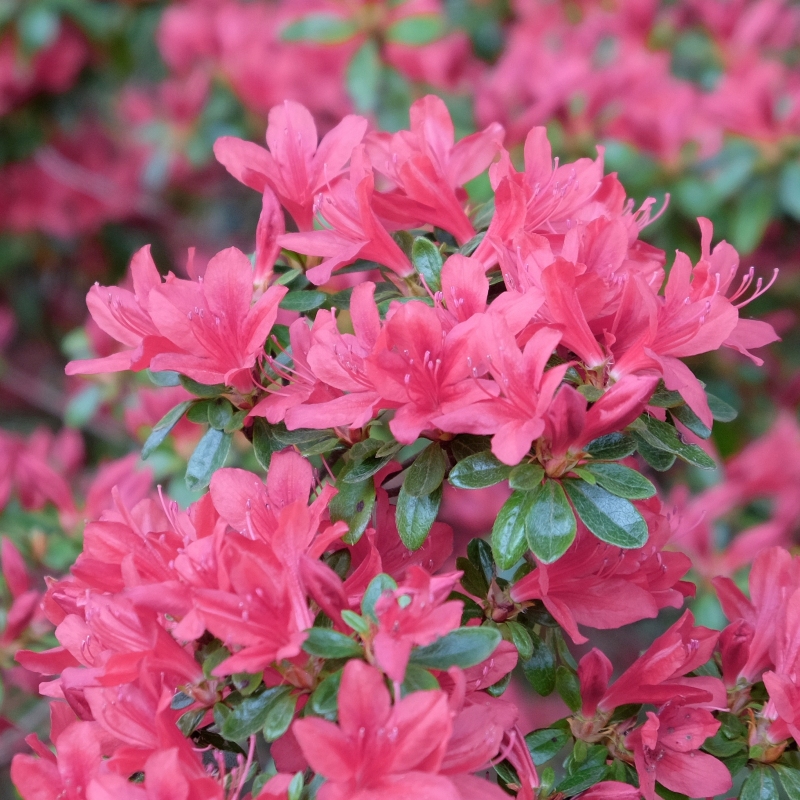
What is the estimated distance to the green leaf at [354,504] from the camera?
3.02ft

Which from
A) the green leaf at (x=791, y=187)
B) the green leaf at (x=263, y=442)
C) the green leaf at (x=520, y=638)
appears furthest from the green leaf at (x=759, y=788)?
the green leaf at (x=791, y=187)

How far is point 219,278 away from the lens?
97 cm

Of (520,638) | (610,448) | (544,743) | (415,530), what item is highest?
(610,448)

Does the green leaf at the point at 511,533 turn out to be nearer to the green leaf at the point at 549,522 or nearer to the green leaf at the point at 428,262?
the green leaf at the point at 549,522

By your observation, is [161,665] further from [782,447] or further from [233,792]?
[782,447]

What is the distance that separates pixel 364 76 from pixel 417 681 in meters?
1.72

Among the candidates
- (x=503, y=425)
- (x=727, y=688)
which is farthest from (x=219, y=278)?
(x=727, y=688)

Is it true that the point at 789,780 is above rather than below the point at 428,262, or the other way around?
below

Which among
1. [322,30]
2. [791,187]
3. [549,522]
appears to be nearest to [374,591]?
[549,522]

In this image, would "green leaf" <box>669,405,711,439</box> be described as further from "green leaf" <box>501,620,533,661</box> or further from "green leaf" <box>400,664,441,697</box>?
"green leaf" <box>400,664,441,697</box>

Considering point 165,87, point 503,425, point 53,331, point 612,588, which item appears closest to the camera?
point 503,425

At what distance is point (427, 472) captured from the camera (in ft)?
3.03

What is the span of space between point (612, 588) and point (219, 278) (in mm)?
524

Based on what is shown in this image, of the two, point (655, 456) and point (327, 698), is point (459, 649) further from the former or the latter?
point (655, 456)
